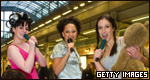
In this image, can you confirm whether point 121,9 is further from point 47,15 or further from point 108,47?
point 108,47

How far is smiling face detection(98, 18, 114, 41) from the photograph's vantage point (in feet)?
4.89

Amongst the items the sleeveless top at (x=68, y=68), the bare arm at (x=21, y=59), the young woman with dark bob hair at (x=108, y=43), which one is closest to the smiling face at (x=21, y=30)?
the bare arm at (x=21, y=59)

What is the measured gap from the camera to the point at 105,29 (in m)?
1.49

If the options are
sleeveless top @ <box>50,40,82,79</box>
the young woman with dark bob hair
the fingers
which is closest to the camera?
the fingers

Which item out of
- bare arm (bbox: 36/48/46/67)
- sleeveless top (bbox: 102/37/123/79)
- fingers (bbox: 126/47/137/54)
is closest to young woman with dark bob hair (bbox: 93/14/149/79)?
sleeveless top (bbox: 102/37/123/79)

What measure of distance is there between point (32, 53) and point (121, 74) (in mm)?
623

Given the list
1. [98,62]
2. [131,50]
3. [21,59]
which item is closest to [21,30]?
[21,59]

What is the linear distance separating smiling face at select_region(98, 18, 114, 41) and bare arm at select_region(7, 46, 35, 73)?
20.8 inches

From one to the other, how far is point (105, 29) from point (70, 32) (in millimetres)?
306

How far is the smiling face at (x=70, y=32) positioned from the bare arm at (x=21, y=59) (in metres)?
0.38

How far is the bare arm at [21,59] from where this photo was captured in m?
1.33

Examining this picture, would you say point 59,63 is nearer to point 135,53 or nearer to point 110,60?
point 110,60

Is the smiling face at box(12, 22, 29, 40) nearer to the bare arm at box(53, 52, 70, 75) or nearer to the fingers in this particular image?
the bare arm at box(53, 52, 70, 75)

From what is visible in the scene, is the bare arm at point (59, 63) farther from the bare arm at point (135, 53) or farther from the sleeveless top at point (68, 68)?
the bare arm at point (135, 53)
